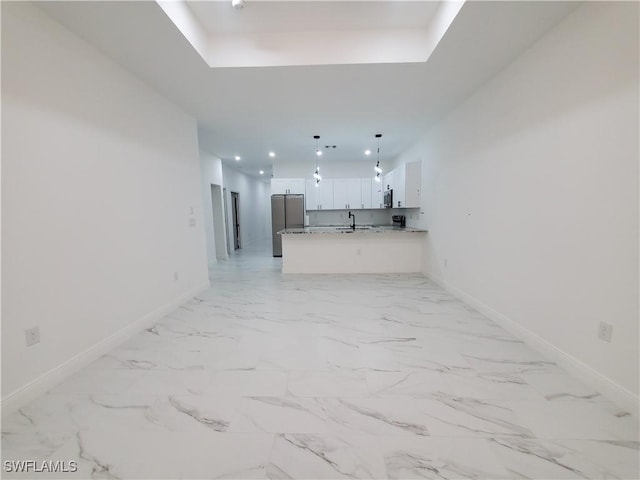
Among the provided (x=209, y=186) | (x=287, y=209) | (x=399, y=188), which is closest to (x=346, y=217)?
(x=287, y=209)

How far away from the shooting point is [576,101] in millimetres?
1870

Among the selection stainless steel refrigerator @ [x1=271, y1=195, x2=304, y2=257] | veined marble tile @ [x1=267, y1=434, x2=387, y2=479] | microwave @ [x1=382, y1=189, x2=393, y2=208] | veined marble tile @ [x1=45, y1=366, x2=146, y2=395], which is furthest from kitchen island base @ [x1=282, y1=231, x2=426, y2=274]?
veined marble tile @ [x1=267, y1=434, x2=387, y2=479]

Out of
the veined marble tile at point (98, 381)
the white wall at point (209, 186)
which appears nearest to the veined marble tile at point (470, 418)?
the veined marble tile at point (98, 381)

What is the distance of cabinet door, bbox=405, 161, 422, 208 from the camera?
17.1ft

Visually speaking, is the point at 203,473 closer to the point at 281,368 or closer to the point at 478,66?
the point at 281,368

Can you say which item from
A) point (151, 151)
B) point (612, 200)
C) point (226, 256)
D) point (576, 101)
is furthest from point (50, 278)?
point (226, 256)

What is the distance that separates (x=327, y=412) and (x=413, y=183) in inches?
186

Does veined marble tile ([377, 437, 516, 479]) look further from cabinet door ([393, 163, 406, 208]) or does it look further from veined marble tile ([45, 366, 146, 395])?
cabinet door ([393, 163, 406, 208])

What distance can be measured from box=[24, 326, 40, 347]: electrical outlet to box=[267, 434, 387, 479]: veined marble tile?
1.84 m

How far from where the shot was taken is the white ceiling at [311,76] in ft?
6.33

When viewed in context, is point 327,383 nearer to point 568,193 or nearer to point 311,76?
point 568,193

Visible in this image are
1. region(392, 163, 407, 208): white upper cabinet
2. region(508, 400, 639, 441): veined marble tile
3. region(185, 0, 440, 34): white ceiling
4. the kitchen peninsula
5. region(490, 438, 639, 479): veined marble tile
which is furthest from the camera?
region(392, 163, 407, 208): white upper cabinet

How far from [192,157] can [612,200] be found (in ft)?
15.0

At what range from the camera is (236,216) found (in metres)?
8.58
